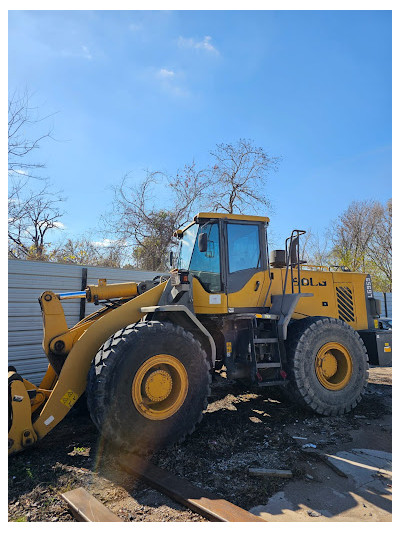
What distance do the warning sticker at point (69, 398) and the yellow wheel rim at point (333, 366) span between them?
357 cm

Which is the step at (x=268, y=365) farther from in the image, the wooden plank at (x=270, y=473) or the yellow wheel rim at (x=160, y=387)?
the wooden plank at (x=270, y=473)

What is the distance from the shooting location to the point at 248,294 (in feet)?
18.5

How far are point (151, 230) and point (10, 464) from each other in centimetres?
1308

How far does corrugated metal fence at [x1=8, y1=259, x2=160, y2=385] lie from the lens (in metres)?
6.57

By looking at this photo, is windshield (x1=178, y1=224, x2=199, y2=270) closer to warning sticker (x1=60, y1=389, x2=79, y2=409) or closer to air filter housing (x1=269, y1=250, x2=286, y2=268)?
air filter housing (x1=269, y1=250, x2=286, y2=268)

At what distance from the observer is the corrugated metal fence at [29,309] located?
657 cm

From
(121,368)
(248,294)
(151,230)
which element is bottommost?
(121,368)

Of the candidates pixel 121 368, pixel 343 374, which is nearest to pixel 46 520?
pixel 121 368

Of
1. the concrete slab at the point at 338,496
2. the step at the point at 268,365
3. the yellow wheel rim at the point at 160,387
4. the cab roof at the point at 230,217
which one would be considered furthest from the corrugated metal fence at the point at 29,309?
the concrete slab at the point at 338,496

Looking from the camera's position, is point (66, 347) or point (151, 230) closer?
point (66, 347)

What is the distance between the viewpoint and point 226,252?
548cm

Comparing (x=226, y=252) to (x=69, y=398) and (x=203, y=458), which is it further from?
(x=69, y=398)

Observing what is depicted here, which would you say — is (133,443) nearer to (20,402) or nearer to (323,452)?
(20,402)

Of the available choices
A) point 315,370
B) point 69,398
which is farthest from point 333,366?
point 69,398
